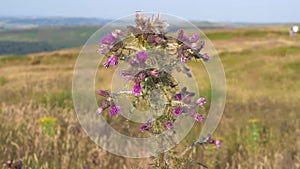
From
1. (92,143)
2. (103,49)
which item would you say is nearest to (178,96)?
(103,49)

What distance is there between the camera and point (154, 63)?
177 cm

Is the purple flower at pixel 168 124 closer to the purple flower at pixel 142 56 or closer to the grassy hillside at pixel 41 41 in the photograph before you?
the purple flower at pixel 142 56

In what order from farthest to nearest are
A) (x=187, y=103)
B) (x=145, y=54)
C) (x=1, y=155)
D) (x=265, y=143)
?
(x=265, y=143)
(x=1, y=155)
(x=187, y=103)
(x=145, y=54)

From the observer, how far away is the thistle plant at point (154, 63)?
176cm

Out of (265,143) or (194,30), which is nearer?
(194,30)

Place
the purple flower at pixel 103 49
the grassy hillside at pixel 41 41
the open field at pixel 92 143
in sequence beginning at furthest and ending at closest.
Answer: the grassy hillside at pixel 41 41
the open field at pixel 92 143
the purple flower at pixel 103 49

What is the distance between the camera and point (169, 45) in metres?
1.80

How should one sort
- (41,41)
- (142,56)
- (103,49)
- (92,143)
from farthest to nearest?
(41,41)
(92,143)
(103,49)
(142,56)

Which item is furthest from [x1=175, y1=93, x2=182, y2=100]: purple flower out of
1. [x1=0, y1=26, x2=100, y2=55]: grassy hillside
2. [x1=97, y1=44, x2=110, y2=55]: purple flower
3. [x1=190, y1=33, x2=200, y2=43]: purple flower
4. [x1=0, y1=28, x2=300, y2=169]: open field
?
[x1=0, y1=26, x2=100, y2=55]: grassy hillside

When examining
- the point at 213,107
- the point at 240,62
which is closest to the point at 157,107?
the point at 213,107

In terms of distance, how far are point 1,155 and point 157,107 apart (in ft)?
12.9

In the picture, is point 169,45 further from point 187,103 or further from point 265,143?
point 265,143

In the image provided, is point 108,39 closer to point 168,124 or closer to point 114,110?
point 114,110

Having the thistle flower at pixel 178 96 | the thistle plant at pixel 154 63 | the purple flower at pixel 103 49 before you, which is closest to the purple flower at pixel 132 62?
the thistle plant at pixel 154 63
